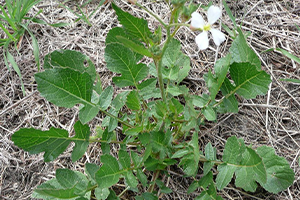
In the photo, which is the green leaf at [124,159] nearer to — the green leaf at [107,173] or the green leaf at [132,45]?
the green leaf at [107,173]

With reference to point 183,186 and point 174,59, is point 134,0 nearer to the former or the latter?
point 174,59

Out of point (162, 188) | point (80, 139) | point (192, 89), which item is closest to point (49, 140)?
point (80, 139)

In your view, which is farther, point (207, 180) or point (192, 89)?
point (192, 89)

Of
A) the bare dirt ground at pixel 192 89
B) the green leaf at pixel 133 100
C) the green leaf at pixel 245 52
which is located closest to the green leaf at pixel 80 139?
the green leaf at pixel 133 100

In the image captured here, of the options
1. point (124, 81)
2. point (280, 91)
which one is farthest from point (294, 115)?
point (124, 81)

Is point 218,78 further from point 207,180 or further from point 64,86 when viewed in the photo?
point 64,86

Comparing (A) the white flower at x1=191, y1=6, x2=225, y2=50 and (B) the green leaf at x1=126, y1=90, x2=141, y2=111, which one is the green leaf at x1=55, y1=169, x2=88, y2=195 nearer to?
(B) the green leaf at x1=126, y1=90, x2=141, y2=111

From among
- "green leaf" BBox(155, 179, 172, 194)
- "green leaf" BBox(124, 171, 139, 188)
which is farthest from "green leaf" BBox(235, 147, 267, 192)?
"green leaf" BBox(124, 171, 139, 188)
